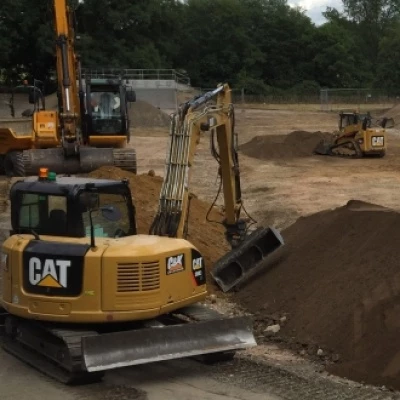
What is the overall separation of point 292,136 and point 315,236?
22399mm

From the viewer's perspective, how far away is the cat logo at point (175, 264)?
7.94 meters

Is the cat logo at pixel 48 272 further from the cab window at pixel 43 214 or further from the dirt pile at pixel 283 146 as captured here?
the dirt pile at pixel 283 146

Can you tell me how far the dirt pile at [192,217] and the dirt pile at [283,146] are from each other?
1226cm

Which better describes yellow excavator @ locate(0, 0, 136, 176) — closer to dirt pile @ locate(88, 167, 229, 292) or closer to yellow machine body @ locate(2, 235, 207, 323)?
dirt pile @ locate(88, 167, 229, 292)

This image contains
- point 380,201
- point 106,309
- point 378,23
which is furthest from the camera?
point 378,23

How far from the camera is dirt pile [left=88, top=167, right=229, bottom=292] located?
1330 centimetres

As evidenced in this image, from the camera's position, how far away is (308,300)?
9875 mm

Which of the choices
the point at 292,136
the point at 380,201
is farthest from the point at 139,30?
the point at 380,201

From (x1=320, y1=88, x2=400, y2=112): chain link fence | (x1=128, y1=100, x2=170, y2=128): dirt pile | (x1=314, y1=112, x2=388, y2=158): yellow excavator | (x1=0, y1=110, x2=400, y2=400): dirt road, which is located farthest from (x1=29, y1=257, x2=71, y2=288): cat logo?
(x1=320, y1=88, x2=400, y2=112): chain link fence

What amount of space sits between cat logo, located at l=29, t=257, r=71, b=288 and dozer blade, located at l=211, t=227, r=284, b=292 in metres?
4.11

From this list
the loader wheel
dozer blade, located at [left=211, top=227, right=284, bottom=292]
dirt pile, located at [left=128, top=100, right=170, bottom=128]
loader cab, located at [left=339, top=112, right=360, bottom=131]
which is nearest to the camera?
dozer blade, located at [left=211, top=227, right=284, bottom=292]

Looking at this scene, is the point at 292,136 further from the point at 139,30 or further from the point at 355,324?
the point at 139,30

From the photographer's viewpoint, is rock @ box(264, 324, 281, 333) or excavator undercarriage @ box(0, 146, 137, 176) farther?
excavator undercarriage @ box(0, 146, 137, 176)

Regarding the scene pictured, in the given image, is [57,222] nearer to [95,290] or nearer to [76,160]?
[95,290]
